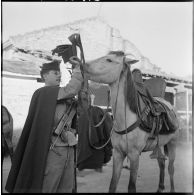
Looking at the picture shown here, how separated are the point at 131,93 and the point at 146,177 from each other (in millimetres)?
1651

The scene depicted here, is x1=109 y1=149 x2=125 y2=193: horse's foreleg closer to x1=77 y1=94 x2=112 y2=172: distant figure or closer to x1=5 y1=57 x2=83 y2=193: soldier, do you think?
x1=5 y1=57 x2=83 y2=193: soldier

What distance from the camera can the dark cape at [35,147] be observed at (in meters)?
2.60

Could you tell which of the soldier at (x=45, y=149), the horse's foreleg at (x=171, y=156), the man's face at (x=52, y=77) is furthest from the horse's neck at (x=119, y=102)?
the horse's foreleg at (x=171, y=156)

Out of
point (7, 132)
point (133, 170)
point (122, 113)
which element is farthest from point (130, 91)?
point (7, 132)

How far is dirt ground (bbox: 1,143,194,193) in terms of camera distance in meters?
3.69

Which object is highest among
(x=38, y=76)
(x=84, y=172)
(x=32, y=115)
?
(x=38, y=76)

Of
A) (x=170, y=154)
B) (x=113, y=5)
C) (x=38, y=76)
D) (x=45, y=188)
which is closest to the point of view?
(x=45, y=188)

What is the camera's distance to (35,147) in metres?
2.65

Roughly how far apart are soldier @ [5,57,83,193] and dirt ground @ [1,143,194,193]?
0.80 m

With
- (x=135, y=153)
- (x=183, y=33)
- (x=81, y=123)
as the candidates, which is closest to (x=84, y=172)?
(x=81, y=123)

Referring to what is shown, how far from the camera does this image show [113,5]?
12.6 ft

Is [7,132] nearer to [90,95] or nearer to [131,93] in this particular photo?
[90,95]

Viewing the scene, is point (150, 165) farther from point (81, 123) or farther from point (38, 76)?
point (38, 76)

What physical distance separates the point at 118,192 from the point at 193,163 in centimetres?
107
